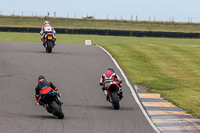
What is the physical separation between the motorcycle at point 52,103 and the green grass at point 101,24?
172 feet

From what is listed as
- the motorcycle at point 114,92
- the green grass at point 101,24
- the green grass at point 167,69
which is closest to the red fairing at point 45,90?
the motorcycle at point 114,92

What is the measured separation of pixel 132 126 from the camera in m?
13.2

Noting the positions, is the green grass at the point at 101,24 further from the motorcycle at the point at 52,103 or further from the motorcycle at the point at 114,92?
the motorcycle at the point at 52,103

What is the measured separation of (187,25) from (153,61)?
146ft

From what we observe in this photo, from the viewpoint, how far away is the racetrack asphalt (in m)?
12.8

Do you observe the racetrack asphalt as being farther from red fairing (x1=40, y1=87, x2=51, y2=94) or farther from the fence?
the fence

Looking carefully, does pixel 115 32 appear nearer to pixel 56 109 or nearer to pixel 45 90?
pixel 45 90

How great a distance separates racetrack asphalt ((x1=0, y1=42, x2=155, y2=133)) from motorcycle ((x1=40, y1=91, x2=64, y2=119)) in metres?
0.22

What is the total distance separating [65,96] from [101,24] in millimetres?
52274

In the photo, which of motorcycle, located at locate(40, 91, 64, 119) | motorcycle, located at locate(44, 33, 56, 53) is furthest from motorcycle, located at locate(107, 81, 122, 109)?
motorcycle, located at locate(44, 33, 56, 53)

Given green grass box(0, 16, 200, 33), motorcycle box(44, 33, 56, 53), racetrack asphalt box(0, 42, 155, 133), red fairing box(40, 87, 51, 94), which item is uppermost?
green grass box(0, 16, 200, 33)

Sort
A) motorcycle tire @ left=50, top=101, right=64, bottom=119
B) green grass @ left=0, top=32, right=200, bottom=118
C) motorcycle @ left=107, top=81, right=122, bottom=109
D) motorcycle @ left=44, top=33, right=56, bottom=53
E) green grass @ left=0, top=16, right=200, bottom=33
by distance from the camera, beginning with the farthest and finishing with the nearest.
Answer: green grass @ left=0, top=16, right=200, bottom=33
motorcycle @ left=44, top=33, right=56, bottom=53
green grass @ left=0, top=32, right=200, bottom=118
motorcycle @ left=107, top=81, right=122, bottom=109
motorcycle tire @ left=50, top=101, right=64, bottom=119

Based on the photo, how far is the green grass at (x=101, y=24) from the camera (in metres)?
66.5

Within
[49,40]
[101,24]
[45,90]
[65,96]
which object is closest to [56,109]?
[45,90]
